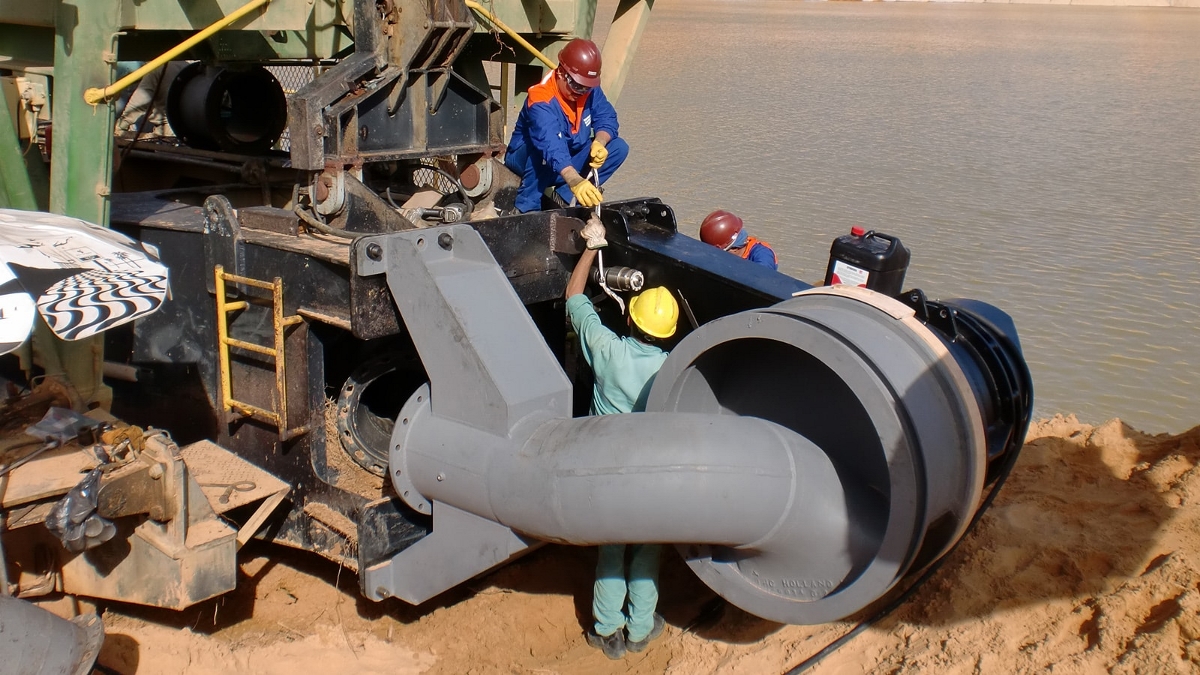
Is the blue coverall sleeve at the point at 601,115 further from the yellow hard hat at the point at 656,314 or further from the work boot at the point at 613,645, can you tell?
the work boot at the point at 613,645

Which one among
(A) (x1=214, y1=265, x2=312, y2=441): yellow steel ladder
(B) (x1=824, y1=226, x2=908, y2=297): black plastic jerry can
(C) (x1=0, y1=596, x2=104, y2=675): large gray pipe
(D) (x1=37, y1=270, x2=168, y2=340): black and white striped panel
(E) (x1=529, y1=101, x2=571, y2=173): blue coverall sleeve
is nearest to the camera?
(C) (x1=0, y1=596, x2=104, y2=675): large gray pipe

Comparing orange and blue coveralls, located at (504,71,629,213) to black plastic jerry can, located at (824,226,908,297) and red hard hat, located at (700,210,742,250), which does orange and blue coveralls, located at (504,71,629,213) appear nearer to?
red hard hat, located at (700,210,742,250)

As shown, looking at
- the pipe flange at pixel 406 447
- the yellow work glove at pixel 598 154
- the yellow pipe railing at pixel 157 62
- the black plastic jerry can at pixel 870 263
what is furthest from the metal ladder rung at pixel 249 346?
the black plastic jerry can at pixel 870 263

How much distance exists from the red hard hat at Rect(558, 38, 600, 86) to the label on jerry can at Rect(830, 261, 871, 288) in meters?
1.77

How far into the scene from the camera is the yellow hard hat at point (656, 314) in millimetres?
3834

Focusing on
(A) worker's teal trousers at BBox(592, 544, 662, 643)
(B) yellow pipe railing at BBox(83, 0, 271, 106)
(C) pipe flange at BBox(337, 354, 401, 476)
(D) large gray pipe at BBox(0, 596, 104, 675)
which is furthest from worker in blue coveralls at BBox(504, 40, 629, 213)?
(D) large gray pipe at BBox(0, 596, 104, 675)

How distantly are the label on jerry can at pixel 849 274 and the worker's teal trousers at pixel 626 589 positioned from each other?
122 centimetres

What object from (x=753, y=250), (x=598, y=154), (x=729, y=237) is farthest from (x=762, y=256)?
(x=598, y=154)

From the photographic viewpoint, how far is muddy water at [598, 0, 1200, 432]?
792 centimetres

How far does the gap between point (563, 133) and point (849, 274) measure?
1.89 meters

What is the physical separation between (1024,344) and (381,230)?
526cm

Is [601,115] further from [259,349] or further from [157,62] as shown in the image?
[259,349]

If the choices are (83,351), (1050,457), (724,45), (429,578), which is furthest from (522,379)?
(724,45)

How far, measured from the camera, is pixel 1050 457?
15.4 feet
